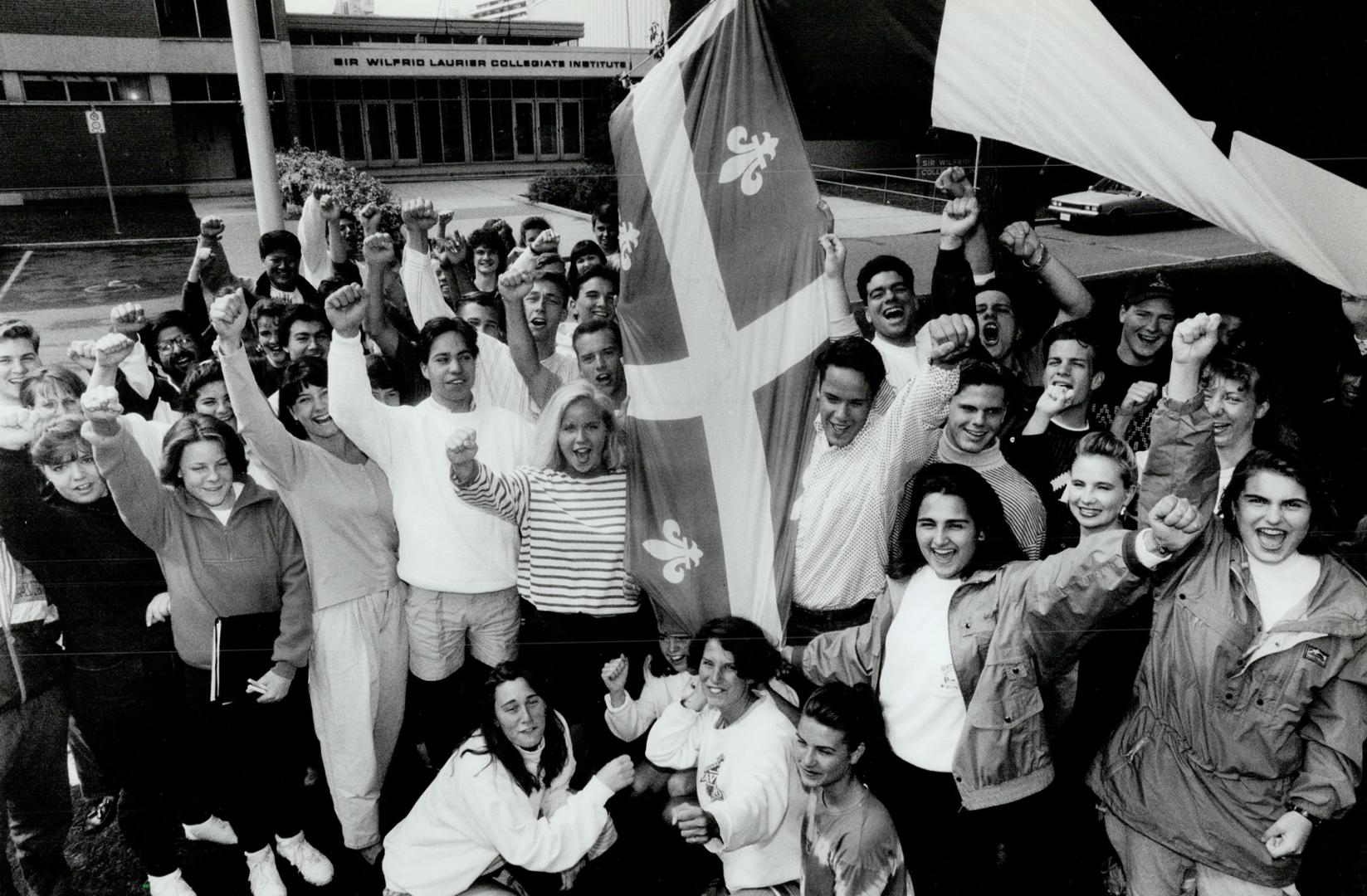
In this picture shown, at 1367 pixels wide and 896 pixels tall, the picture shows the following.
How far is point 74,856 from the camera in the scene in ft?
10.8

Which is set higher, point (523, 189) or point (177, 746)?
point (523, 189)

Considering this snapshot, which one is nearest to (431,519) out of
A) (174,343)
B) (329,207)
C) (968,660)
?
(968,660)

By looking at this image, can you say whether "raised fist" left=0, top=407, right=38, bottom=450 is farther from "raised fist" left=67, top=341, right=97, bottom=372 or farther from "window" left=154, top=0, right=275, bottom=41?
"window" left=154, top=0, right=275, bottom=41

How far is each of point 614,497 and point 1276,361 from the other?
117 inches

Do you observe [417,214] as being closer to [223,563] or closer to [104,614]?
[223,563]

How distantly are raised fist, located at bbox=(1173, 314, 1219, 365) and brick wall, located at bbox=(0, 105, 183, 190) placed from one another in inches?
926

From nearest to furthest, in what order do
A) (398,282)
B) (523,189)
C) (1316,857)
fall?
(1316,857) < (398,282) < (523,189)

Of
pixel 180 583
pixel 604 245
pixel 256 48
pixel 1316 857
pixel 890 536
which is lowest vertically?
pixel 1316 857

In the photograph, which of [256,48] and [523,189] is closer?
[256,48]

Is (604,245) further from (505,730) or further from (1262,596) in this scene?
(1262,596)

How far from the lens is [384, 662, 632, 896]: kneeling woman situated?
109 inches

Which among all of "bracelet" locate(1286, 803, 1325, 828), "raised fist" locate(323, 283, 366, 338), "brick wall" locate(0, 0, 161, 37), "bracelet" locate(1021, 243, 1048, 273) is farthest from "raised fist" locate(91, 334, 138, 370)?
"brick wall" locate(0, 0, 161, 37)

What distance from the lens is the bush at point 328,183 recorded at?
9781mm

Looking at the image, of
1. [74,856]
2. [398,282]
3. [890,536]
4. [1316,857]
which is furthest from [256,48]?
[1316,857]
